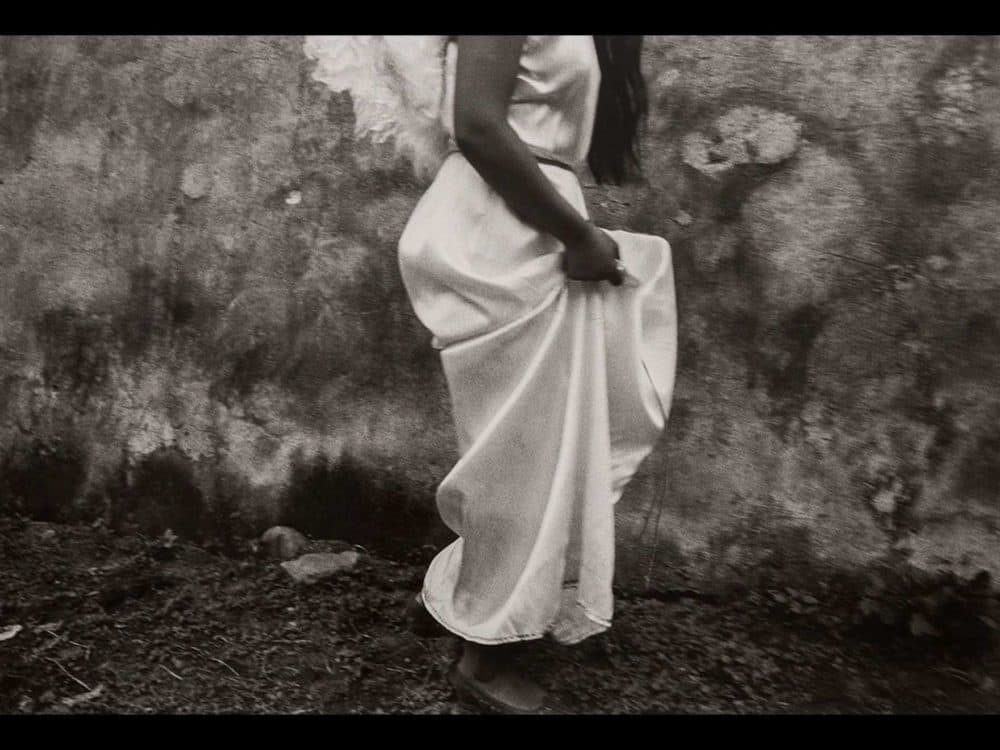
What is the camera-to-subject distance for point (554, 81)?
1.79 metres

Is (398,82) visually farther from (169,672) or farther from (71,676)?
(71,676)

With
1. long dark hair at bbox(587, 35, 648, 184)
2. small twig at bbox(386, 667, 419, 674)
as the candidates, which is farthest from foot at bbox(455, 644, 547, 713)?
long dark hair at bbox(587, 35, 648, 184)

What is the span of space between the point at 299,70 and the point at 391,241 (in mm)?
713

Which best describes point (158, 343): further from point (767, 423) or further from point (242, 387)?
point (767, 423)

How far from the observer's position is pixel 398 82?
6.61 feet

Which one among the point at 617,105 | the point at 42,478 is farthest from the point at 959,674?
the point at 42,478

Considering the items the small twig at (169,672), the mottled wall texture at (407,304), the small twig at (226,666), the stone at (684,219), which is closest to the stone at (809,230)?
the mottled wall texture at (407,304)

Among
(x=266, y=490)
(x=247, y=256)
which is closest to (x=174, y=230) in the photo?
(x=247, y=256)

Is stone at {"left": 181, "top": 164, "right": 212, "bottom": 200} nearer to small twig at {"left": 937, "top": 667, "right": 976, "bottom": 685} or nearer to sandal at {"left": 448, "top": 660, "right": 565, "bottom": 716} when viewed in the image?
sandal at {"left": 448, "top": 660, "right": 565, "bottom": 716}

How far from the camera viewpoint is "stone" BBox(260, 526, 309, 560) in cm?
288

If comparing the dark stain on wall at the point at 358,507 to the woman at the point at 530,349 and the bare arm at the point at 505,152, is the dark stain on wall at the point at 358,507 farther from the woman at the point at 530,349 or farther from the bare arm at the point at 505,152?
the bare arm at the point at 505,152

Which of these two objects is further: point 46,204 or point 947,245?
point 46,204

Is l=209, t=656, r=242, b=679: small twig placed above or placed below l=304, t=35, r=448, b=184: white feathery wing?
below

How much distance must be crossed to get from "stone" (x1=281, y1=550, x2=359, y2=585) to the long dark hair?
5.11ft
